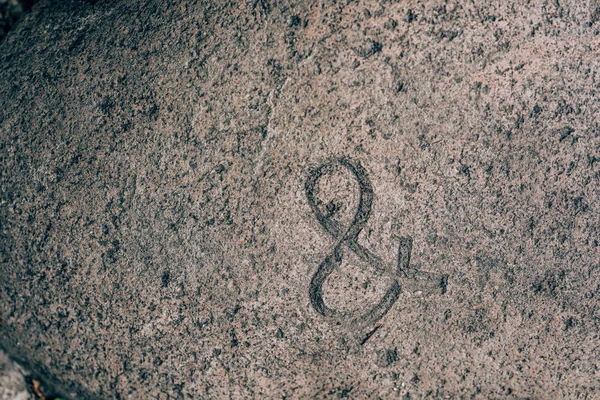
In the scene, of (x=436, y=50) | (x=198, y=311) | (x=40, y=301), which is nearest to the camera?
(x=436, y=50)

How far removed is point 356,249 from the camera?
1.43m

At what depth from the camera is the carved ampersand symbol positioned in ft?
4.66

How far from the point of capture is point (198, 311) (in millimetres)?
1501

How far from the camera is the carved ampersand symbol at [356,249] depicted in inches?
55.9

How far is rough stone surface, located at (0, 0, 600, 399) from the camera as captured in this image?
140cm

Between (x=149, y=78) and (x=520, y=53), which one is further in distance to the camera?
(x=149, y=78)

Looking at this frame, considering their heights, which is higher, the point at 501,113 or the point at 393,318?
the point at 501,113

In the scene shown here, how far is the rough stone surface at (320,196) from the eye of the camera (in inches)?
55.3

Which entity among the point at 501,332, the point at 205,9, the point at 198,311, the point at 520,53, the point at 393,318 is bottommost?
the point at 501,332

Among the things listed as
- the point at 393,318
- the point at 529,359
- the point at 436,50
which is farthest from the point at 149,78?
the point at 529,359

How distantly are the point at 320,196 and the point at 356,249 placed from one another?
0.60 feet

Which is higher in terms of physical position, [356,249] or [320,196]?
Result: [320,196]

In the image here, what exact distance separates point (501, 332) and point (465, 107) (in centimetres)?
66

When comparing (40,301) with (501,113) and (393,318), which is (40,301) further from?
(501,113)
